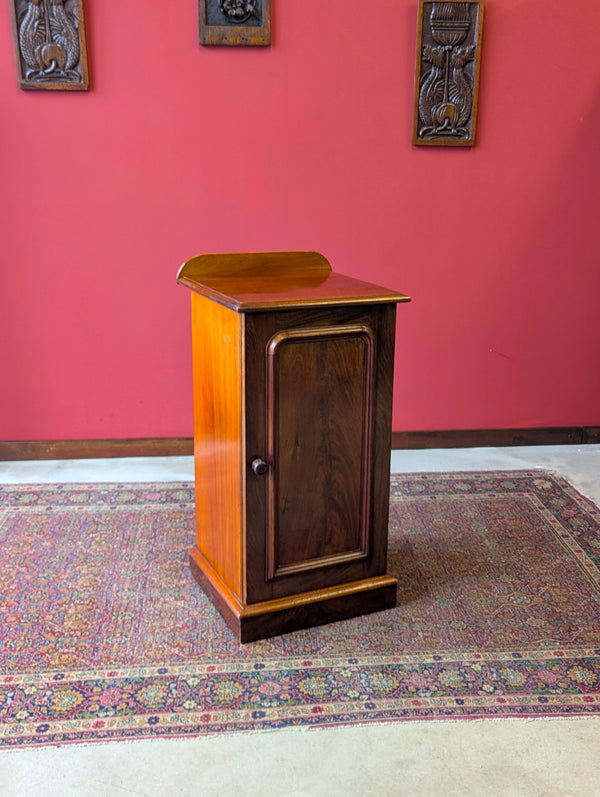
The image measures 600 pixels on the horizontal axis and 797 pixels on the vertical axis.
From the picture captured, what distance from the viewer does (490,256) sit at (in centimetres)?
376

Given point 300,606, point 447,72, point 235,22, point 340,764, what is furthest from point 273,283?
point 447,72

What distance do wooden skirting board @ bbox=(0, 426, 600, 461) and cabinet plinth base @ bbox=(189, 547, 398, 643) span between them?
4.27ft

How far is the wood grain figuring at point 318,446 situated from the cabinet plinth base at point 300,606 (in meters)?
0.09

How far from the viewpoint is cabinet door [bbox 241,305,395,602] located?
2193mm

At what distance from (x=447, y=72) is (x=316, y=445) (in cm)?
201

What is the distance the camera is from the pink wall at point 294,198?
3.41m

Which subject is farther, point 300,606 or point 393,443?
point 393,443

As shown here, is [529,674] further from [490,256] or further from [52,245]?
[52,245]

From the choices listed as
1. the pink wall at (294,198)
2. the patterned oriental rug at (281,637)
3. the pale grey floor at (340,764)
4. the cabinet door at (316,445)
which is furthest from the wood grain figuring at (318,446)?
the pink wall at (294,198)

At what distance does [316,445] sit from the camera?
7.59 feet

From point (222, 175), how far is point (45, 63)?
82 centimetres

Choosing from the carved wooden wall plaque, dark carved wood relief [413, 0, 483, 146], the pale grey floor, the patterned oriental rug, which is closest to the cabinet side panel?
the patterned oriental rug

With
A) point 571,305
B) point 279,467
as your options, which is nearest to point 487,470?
point 571,305

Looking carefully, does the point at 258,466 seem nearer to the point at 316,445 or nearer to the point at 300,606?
the point at 316,445
